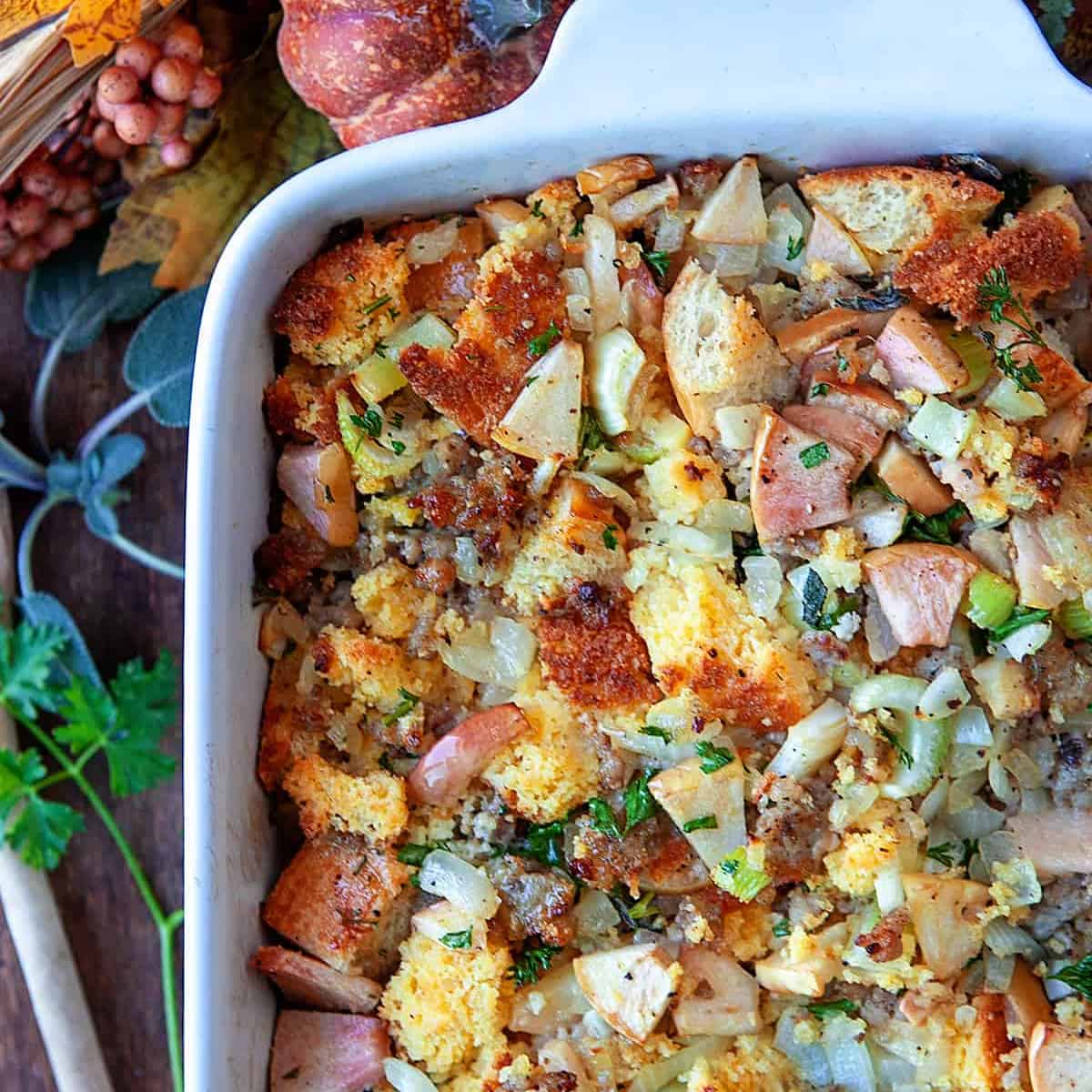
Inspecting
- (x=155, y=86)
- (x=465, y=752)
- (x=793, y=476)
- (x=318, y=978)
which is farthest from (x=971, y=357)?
(x=155, y=86)

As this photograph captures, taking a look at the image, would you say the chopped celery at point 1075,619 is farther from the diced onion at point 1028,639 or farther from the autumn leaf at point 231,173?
the autumn leaf at point 231,173

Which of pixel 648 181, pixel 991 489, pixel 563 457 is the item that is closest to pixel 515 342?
pixel 563 457

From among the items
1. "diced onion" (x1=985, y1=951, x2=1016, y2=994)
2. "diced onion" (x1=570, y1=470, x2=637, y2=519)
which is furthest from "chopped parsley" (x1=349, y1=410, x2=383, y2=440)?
Result: "diced onion" (x1=985, y1=951, x2=1016, y2=994)

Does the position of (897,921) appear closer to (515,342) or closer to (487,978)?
(487,978)

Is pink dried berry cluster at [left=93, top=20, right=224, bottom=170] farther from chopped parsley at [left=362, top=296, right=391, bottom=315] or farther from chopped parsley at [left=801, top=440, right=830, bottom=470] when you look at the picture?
chopped parsley at [left=801, top=440, right=830, bottom=470]

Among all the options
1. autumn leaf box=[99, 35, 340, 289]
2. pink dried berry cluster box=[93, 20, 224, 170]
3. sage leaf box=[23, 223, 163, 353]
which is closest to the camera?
pink dried berry cluster box=[93, 20, 224, 170]

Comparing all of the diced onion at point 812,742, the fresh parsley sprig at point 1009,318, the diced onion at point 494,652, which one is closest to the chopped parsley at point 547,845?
the diced onion at point 494,652
